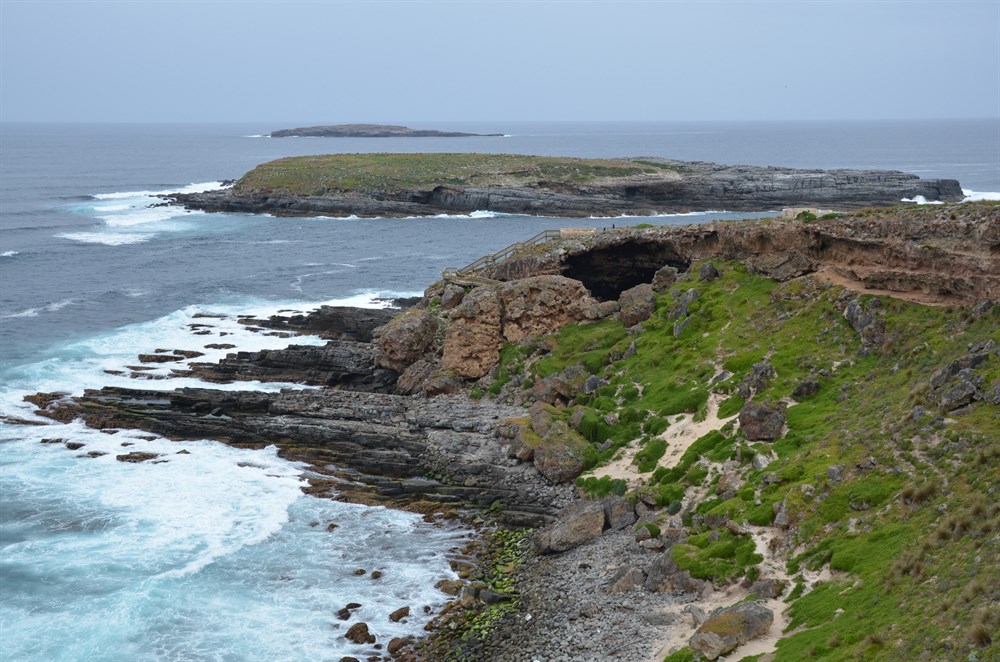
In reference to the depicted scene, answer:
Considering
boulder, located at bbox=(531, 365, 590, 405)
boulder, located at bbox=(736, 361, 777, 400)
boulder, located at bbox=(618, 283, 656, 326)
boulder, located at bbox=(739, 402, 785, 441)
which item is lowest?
boulder, located at bbox=(531, 365, 590, 405)

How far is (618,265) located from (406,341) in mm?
12278

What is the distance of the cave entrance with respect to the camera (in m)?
47.1

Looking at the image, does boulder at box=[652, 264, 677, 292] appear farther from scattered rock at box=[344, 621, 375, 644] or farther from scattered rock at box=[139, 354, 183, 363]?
scattered rock at box=[139, 354, 183, 363]

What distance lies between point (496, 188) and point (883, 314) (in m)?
98.8

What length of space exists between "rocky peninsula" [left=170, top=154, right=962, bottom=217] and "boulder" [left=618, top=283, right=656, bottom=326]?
7348cm

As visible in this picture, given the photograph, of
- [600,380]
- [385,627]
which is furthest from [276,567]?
[600,380]

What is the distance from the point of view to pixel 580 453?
110 feet

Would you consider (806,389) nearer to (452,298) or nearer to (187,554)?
(187,554)

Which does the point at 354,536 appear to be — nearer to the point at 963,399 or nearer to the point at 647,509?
the point at 647,509

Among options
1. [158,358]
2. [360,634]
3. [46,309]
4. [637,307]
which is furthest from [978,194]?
[360,634]

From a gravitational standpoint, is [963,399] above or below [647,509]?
above

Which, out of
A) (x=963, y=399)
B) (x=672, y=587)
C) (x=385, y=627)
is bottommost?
(x=385, y=627)

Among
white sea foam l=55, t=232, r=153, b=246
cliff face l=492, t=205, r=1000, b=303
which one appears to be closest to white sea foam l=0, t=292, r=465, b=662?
cliff face l=492, t=205, r=1000, b=303

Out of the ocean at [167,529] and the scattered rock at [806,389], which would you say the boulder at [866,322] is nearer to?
the scattered rock at [806,389]
